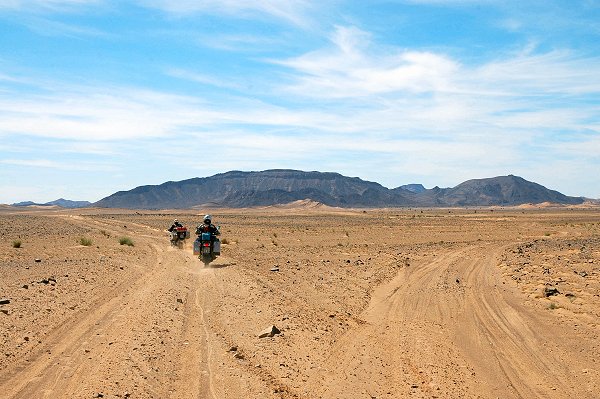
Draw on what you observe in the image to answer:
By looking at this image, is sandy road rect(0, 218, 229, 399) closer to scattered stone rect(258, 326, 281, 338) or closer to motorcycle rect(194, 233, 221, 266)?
scattered stone rect(258, 326, 281, 338)

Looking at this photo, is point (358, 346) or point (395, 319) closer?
point (358, 346)

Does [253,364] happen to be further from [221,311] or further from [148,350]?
[221,311]

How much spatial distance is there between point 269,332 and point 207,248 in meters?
12.2

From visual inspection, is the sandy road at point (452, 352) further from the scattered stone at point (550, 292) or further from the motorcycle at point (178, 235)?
the motorcycle at point (178, 235)

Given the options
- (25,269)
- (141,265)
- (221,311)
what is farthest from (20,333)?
(141,265)

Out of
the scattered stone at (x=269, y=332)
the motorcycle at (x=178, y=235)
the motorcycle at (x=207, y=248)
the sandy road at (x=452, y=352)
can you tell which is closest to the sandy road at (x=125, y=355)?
the scattered stone at (x=269, y=332)

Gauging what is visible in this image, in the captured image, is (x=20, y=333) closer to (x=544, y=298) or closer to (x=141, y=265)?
(x=141, y=265)

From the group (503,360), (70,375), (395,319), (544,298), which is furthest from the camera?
(544,298)

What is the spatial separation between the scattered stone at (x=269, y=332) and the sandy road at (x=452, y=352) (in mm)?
1318

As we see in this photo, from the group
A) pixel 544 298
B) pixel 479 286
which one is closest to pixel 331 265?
pixel 479 286

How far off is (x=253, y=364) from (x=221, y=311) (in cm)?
419

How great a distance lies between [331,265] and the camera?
917 inches

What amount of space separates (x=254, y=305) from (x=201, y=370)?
532 cm

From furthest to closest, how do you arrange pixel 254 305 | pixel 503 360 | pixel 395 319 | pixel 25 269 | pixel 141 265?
pixel 141 265
pixel 25 269
pixel 254 305
pixel 395 319
pixel 503 360
